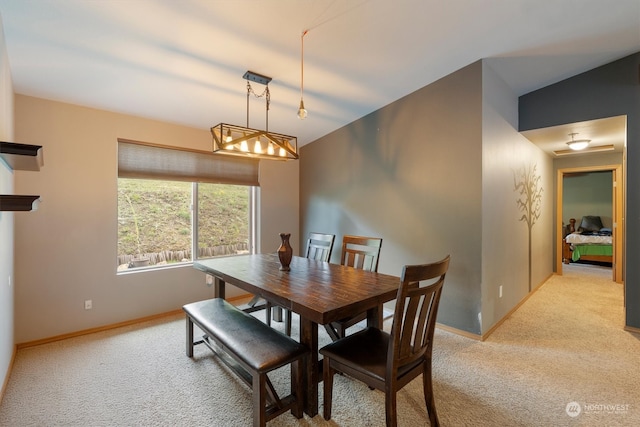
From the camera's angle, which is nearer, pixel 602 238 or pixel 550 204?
pixel 550 204

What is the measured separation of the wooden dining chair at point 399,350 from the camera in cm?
148

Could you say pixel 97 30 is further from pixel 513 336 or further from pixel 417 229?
pixel 513 336

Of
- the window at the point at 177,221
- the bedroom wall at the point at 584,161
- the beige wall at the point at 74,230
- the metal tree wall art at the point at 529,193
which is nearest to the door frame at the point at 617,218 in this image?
the bedroom wall at the point at 584,161

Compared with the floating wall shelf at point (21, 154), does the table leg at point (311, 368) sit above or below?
below

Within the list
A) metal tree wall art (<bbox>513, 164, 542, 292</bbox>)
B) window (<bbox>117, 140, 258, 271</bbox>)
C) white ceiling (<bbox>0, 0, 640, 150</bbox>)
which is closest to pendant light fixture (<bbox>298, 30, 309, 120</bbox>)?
white ceiling (<bbox>0, 0, 640, 150</bbox>)

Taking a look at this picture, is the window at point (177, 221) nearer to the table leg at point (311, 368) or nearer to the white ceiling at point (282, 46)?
the white ceiling at point (282, 46)

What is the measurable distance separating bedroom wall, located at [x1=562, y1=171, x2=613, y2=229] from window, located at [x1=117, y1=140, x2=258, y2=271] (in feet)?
26.8

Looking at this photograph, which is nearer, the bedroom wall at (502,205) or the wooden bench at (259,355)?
the wooden bench at (259,355)

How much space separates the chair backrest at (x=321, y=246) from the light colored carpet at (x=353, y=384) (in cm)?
127

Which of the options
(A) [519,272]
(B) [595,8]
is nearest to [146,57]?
(B) [595,8]

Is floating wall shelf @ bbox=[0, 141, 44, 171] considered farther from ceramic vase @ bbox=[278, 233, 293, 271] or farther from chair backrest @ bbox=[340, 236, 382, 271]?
chair backrest @ bbox=[340, 236, 382, 271]

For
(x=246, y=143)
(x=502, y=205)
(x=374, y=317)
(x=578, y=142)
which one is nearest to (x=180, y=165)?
(x=246, y=143)

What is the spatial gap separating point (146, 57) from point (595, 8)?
3.58 meters

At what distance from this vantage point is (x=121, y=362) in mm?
2514
